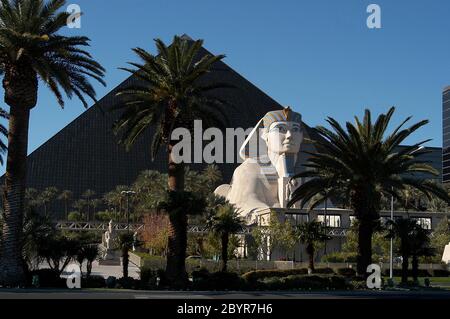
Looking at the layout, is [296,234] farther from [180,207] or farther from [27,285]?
[27,285]

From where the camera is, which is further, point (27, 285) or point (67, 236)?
point (67, 236)

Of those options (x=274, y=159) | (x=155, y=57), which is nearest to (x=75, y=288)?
(x=155, y=57)

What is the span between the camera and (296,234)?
36.1 m

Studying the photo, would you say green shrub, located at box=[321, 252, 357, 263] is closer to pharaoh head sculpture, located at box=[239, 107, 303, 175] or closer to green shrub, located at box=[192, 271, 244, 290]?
pharaoh head sculpture, located at box=[239, 107, 303, 175]

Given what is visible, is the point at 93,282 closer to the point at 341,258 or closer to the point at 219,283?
the point at 219,283

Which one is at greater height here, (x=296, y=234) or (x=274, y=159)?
(x=274, y=159)

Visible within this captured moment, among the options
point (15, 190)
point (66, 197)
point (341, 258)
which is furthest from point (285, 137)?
point (66, 197)

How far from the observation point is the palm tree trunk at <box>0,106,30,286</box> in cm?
2402

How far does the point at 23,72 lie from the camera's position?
24.4 meters

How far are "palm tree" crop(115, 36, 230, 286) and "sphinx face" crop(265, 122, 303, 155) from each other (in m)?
41.5

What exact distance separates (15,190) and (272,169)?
157 ft

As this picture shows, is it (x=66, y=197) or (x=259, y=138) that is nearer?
(x=259, y=138)

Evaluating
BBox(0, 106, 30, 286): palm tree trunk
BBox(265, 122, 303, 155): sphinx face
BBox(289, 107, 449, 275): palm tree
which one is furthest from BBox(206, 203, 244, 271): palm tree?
BBox(265, 122, 303, 155): sphinx face
